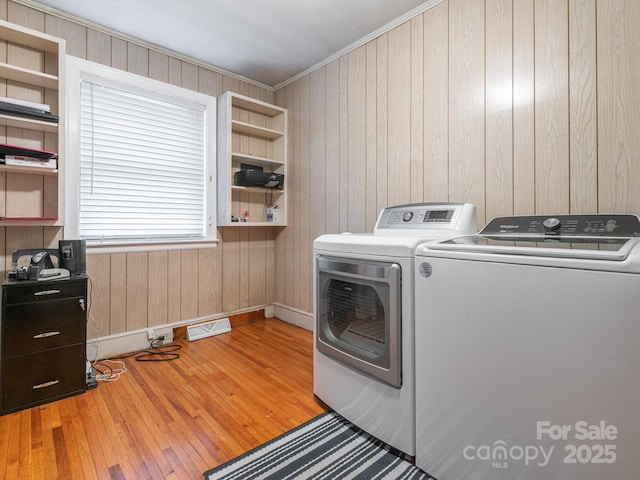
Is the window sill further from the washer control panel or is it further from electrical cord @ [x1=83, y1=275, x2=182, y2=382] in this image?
the washer control panel

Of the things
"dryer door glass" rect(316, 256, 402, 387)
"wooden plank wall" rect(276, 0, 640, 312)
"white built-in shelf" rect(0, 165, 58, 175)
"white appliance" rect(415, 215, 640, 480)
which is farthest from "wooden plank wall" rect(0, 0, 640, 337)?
"dryer door glass" rect(316, 256, 402, 387)

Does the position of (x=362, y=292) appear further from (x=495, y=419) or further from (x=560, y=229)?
(x=560, y=229)

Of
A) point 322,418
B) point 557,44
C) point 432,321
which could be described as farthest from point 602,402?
point 557,44

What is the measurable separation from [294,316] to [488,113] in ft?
8.16

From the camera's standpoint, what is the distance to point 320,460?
57.2 inches

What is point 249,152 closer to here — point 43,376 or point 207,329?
point 207,329

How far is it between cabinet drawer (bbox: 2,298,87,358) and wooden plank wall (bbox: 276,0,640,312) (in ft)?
6.50

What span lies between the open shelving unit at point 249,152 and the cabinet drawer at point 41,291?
1295 mm

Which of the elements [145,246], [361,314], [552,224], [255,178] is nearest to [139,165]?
[145,246]

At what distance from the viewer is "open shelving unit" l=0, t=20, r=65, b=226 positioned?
200 cm

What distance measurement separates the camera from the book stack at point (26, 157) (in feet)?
6.27

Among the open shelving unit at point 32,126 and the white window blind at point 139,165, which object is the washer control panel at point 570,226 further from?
Result: the open shelving unit at point 32,126

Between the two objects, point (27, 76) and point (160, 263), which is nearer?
point (27, 76)

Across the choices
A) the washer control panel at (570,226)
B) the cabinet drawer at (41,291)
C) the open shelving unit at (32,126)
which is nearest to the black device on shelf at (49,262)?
the cabinet drawer at (41,291)
